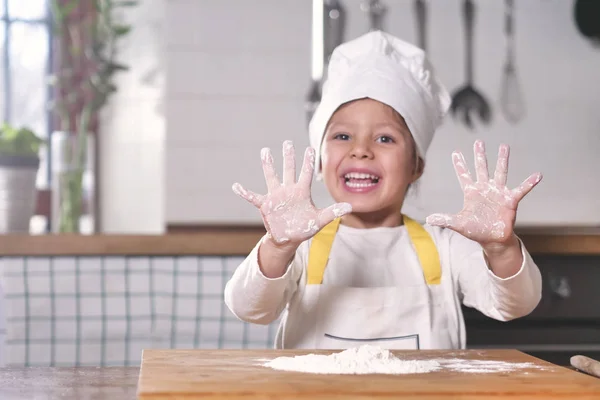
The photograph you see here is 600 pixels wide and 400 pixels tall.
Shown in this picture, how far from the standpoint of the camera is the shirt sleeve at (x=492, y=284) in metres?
1.14

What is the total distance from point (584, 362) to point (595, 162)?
1610 mm

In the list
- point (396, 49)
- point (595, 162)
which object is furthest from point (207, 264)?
point (595, 162)

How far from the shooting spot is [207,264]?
71.9 inches

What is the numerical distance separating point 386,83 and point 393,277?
0.30 metres

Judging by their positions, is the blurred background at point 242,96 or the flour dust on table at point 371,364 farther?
the blurred background at point 242,96

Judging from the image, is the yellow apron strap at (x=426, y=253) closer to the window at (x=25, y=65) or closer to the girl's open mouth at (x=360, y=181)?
the girl's open mouth at (x=360, y=181)

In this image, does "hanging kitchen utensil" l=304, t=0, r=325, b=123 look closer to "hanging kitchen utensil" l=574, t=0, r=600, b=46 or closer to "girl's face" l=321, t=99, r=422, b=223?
"hanging kitchen utensil" l=574, t=0, r=600, b=46

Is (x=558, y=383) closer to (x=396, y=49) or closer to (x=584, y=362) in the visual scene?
(x=584, y=362)

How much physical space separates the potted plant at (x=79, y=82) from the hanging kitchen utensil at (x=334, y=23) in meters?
0.55

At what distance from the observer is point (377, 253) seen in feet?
4.42

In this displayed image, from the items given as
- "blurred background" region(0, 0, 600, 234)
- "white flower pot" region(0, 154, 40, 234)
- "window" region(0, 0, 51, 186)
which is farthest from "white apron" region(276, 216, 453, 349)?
"window" region(0, 0, 51, 186)

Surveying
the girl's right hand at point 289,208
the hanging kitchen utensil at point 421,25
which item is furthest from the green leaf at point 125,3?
the girl's right hand at point 289,208

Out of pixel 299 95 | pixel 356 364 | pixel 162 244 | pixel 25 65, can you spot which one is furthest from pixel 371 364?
pixel 25 65

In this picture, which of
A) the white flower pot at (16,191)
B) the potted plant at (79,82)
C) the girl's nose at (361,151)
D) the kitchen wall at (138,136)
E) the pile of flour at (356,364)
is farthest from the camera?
the kitchen wall at (138,136)
